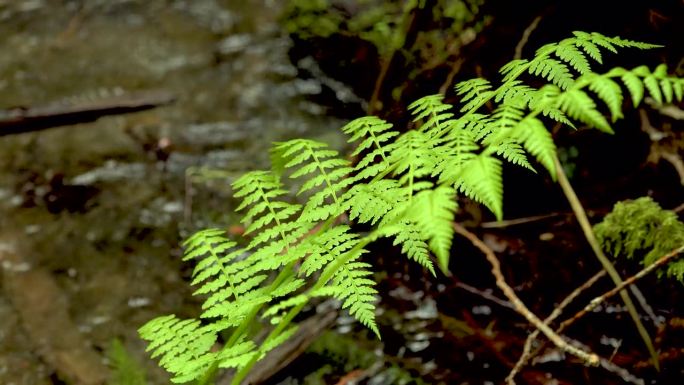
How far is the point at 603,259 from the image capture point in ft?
8.68

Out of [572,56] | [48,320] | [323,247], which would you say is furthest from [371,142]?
[48,320]

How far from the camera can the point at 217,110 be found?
4.83 metres

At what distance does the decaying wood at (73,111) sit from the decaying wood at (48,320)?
1.26 m

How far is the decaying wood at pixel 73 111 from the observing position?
4.46 m

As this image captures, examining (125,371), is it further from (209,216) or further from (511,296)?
(511,296)

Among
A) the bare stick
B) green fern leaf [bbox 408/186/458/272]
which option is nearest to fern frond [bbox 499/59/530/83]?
green fern leaf [bbox 408/186/458/272]

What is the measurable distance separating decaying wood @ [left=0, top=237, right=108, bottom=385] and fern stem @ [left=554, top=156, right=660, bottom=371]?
256 cm

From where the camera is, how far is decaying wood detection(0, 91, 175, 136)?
446 centimetres

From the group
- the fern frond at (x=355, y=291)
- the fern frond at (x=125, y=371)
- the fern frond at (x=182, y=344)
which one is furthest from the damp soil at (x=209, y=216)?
the fern frond at (x=355, y=291)

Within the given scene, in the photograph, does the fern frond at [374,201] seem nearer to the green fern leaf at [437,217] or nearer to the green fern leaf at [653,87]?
the green fern leaf at [437,217]

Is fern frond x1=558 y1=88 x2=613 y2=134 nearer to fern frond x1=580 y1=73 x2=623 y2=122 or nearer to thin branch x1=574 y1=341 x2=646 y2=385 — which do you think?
fern frond x1=580 y1=73 x2=623 y2=122

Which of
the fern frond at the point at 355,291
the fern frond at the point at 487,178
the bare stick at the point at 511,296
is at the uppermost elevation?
the fern frond at the point at 487,178

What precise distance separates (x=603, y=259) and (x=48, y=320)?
9.92 feet

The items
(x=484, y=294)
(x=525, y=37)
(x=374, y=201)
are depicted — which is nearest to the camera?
(x=374, y=201)
